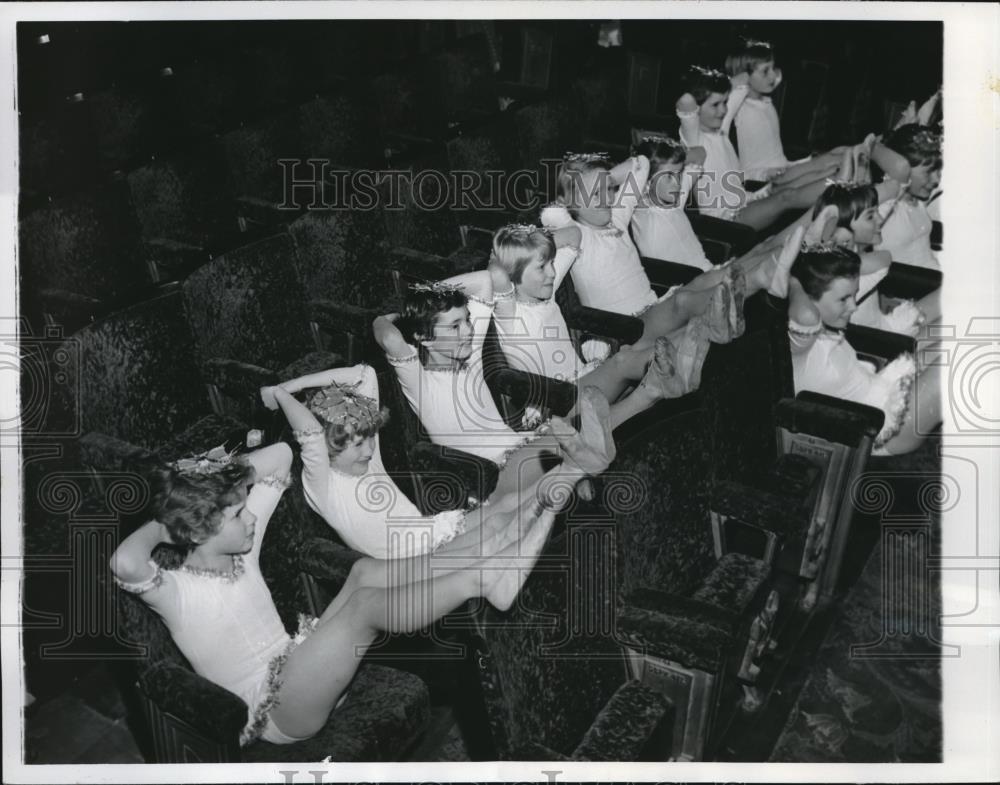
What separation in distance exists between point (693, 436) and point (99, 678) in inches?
18.3

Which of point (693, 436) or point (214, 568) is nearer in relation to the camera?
point (214, 568)

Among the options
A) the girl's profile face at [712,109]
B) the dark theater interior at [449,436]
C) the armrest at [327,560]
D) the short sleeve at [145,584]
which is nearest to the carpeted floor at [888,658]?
the dark theater interior at [449,436]

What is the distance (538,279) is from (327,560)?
35cm

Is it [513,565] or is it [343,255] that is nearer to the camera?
[513,565]

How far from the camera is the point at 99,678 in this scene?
0.83 m

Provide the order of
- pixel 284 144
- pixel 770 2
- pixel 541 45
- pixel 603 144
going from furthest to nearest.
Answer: pixel 541 45 < pixel 603 144 < pixel 284 144 < pixel 770 2

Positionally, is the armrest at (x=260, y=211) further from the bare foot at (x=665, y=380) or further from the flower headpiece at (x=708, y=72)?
the flower headpiece at (x=708, y=72)

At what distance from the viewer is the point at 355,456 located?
77cm

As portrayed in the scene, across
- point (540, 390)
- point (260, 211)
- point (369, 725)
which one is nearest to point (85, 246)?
point (260, 211)

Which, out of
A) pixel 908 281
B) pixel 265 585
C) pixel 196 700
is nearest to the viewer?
pixel 196 700

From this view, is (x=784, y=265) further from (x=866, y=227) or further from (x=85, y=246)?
(x=85, y=246)

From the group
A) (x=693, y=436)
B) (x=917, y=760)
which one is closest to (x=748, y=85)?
(x=693, y=436)

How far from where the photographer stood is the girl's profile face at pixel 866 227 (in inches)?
46.0

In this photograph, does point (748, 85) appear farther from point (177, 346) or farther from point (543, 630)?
point (543, 630)
